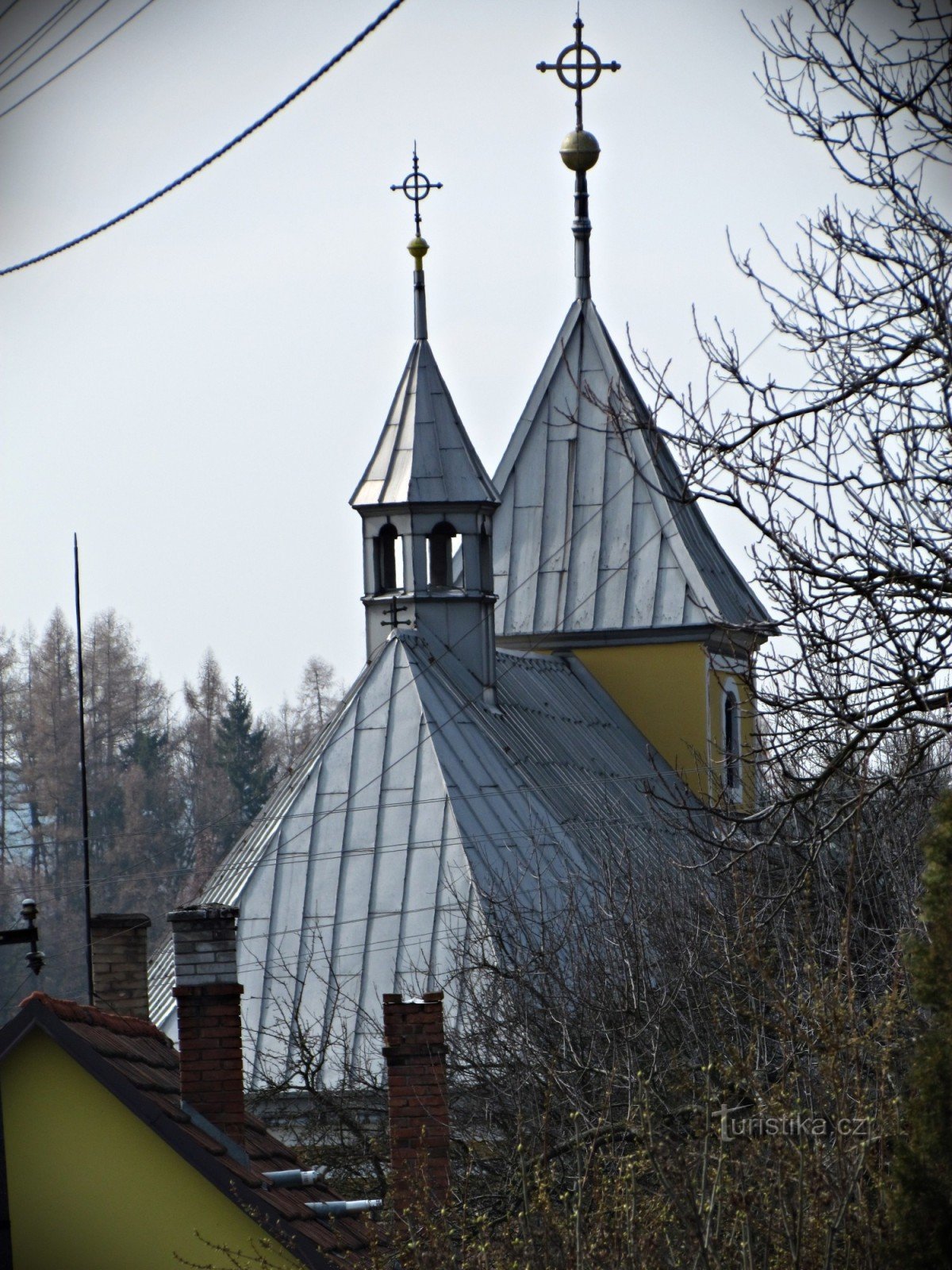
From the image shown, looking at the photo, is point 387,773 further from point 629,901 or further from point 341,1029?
point 629,901

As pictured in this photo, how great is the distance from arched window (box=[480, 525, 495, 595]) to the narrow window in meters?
0.96

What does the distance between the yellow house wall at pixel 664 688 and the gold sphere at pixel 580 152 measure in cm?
763

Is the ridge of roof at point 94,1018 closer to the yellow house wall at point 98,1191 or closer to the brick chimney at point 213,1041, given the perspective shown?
the yellow house wall at point 98,1191

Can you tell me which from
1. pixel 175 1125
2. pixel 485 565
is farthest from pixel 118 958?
pixel 485 565

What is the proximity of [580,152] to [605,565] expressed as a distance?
21.5ft

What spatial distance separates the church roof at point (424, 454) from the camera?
24.5 metres

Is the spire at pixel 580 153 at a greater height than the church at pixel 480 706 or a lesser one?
greater

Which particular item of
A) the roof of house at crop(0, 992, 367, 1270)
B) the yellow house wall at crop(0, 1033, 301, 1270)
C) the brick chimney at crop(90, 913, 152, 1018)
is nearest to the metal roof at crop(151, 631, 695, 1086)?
the brick chimney at crop(90, 913, 152, 1018)

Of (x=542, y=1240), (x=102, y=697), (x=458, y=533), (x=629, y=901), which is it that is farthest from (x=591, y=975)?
(x=102, y=697)

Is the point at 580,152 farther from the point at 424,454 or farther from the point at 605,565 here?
the point at 424,454

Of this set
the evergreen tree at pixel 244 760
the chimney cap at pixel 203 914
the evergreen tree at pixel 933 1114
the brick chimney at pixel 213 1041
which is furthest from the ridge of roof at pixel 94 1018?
the evergreen tree at pixel 244 760

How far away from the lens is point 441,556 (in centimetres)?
2478

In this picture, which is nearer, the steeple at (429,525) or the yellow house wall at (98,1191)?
the yellow house wall at (98,1191)

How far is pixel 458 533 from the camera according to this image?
2455cm
